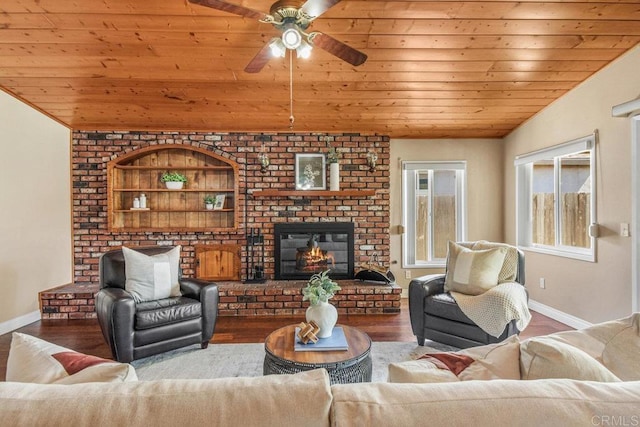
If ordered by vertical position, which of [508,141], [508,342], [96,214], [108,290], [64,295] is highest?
[508,141]

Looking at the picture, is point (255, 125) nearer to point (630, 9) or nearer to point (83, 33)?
point (83, 33)

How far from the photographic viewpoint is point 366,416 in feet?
2.15

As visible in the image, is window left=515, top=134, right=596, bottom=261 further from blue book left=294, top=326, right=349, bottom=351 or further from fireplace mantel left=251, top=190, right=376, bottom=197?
blue book left=294, top=326, right=349, bottom=351

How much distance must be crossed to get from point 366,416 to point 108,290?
2791 millimetres

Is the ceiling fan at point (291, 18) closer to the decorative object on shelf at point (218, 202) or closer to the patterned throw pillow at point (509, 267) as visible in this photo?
the patterned throw pillow at point (509, 267)

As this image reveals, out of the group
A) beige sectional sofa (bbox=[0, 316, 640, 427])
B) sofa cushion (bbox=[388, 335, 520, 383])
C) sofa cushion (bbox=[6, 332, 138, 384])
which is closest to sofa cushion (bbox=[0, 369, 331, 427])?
beige sectional sofa (bbox=[0, 316, 640, 427])

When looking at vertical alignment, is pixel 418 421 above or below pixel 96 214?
below

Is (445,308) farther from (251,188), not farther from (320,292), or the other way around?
(251,188)

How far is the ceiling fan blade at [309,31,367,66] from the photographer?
2.04m

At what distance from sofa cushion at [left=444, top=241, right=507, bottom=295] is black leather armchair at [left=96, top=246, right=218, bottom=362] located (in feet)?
7.21

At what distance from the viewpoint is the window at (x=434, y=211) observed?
15.5 feet

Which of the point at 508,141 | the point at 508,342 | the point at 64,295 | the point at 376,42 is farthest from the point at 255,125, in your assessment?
the point at 508,342

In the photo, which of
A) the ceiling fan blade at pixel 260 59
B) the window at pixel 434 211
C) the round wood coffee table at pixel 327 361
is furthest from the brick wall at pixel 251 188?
the round wood coffee table at pixel 327 361

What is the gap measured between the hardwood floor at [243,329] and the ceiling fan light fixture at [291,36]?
2.58 metres
